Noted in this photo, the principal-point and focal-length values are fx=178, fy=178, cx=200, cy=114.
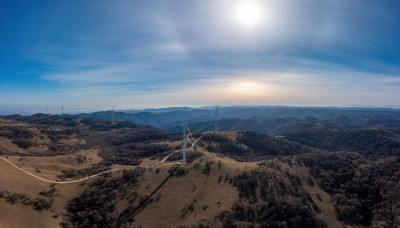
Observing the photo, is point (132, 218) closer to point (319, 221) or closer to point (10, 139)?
point (319, 221)

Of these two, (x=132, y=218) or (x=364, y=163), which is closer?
(x=132, y=218)

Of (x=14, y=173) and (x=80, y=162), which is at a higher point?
(x=14, y=173)

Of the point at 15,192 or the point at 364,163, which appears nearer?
the point at 15,192

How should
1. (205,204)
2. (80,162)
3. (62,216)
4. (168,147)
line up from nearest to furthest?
(62,216), (205,204), (80,162), (168,147)

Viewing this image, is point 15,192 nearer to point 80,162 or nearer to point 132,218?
point 132,218

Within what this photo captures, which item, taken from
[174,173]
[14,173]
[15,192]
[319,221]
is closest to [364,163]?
[319,221]

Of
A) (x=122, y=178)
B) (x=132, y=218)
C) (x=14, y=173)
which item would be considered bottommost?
(x=132, y=218)

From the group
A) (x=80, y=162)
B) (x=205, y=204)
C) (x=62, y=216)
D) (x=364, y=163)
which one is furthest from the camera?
(x=80, y=162)

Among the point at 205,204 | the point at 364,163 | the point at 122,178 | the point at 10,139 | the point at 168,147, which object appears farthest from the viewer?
the point at 168,147

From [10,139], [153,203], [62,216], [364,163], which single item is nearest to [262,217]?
[153,203]
